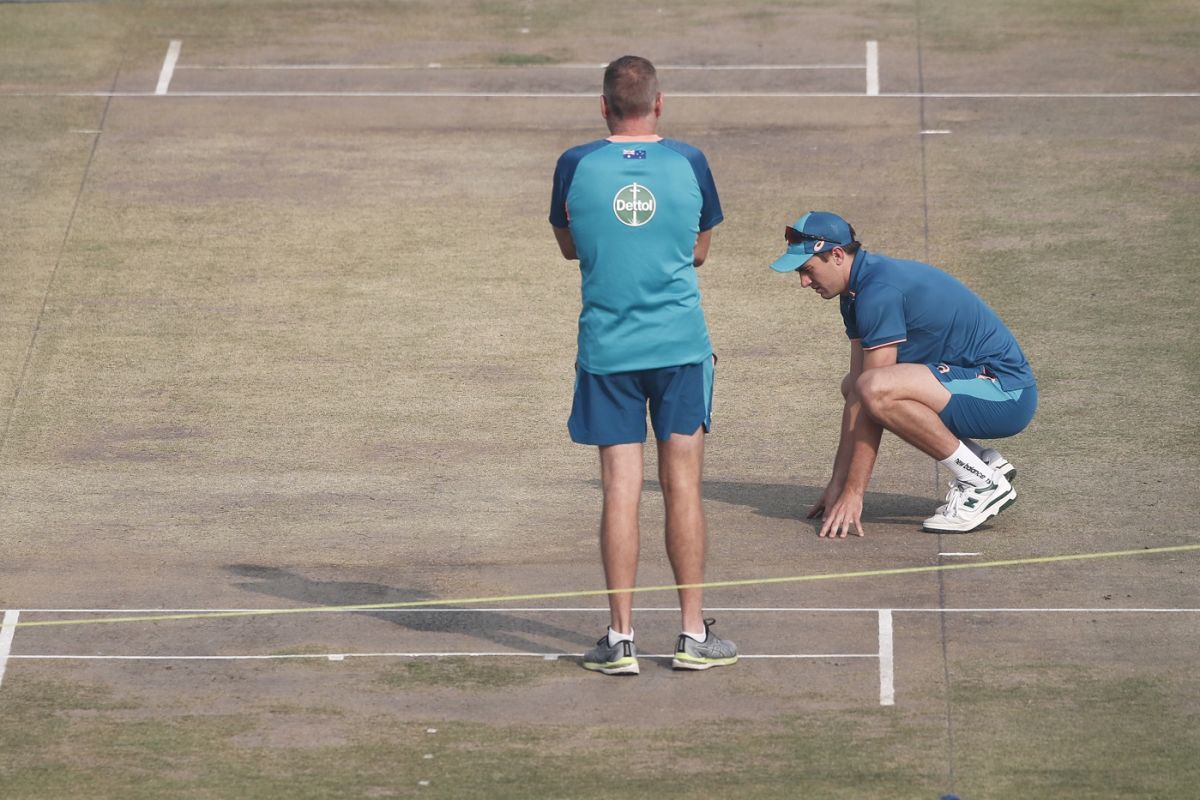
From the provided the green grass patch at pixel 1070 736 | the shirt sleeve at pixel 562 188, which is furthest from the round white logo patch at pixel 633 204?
the green grass patch at pixel 1070 736

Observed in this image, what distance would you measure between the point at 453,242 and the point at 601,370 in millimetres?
5185

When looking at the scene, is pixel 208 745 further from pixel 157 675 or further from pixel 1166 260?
pixel 1166 260

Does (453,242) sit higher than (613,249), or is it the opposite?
(613,249)

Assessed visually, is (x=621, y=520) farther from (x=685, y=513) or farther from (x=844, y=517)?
(x=844, y=517)

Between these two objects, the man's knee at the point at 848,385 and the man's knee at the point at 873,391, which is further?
the man's knee at the point at 848,385

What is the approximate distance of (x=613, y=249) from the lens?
6391mm

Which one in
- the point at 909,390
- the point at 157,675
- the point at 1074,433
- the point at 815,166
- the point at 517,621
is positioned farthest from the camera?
the point at 815,166

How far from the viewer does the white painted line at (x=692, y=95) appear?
13.3 metres

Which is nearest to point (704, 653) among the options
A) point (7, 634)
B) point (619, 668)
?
point (619, 668)

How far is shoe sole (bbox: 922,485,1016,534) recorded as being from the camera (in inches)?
306

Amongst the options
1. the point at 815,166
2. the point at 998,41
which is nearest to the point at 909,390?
the point at 815,166

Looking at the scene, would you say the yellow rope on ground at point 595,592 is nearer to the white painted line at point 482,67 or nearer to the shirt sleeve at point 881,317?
the shirt sleeve at point 881,317

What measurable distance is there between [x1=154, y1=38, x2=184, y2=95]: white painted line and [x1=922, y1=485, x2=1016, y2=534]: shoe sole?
7.67 metres

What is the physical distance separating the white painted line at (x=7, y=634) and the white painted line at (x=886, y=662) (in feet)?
9.50
